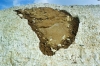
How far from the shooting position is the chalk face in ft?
71.1

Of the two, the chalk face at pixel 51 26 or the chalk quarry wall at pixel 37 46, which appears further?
the chalk face at pixel 51 26

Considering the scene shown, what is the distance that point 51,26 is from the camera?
2362 centimetres

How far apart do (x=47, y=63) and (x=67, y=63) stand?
157 cm

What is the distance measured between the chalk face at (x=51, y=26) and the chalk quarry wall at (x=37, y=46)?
2.15ft

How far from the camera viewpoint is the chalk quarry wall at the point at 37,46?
1964 cm

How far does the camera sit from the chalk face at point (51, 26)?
21656mm

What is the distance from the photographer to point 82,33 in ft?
72.3

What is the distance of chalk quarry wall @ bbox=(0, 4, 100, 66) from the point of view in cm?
1964

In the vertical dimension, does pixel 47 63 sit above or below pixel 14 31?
below

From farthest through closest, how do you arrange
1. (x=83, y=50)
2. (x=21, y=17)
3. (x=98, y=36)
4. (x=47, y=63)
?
(x=21, y=17)
(x=98, y=36)
(x=83, y=50)
(x=47, y=63)

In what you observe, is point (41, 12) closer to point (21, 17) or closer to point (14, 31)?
point (21, 17)

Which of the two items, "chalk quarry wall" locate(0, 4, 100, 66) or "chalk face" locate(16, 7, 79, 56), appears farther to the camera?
"chalk face" locate(16, 7, 79, 56)

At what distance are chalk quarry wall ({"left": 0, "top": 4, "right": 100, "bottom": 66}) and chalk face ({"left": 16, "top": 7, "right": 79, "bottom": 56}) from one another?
65cm

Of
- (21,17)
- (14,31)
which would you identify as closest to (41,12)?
(21,17)
